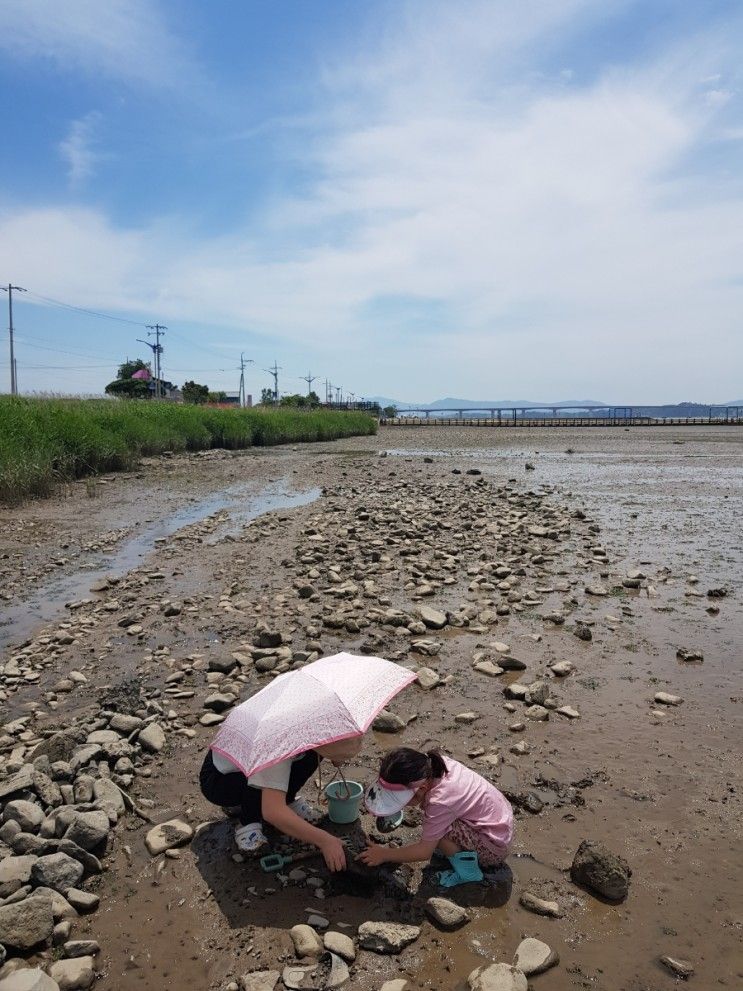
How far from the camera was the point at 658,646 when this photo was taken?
6656 mm

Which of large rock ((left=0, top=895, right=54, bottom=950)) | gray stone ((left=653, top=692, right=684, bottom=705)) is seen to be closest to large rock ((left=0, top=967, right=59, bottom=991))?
large rock ((left=0, top=895, right=54, bottom=950))

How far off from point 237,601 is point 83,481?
582 inches

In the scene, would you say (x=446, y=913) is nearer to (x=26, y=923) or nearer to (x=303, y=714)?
(x=303, y=714)

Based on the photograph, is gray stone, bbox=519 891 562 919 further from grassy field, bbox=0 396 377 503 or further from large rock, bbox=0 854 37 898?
grassy field, bbox=0 396 377 503

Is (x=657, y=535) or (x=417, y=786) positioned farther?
(x=657, y=535)

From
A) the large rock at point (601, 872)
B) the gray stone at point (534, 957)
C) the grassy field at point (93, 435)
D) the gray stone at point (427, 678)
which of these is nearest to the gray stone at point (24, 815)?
the gray stone at point (534, 957)

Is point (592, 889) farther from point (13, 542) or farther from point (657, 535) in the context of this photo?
point (13, 542)

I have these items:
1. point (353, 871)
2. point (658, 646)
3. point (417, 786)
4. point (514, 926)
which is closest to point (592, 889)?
point (514, 926)

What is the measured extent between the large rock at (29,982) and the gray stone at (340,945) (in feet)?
3.59

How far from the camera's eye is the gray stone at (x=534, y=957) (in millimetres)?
2814

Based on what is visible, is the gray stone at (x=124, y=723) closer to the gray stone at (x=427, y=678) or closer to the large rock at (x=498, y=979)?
the gray stone at (x=427, y=678)

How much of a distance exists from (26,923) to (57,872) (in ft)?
1.06

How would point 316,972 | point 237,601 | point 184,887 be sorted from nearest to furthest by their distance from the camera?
1. point 316,972
2. point 184,887
3. point 237,601

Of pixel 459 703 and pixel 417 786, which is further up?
pixel 417 786
